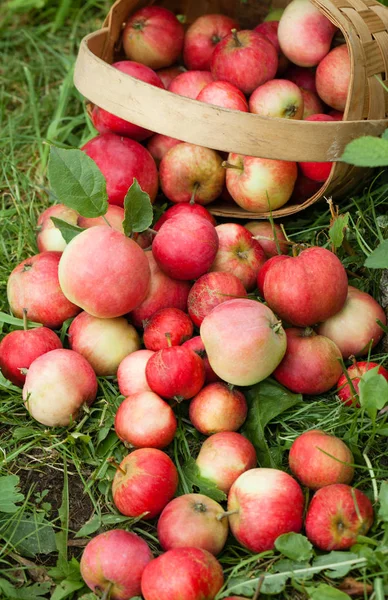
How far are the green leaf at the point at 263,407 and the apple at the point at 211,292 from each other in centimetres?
32

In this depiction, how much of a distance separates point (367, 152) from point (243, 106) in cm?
113

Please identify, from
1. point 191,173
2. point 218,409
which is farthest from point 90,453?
point 191,173

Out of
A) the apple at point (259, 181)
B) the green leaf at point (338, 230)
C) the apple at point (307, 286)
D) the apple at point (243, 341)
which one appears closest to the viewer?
the apple at point (243, 341)

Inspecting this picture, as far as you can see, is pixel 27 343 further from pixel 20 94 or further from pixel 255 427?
pixel 20 94

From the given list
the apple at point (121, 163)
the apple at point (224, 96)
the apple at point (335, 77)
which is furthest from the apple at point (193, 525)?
the apple at point (335, 77)

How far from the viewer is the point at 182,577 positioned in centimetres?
164

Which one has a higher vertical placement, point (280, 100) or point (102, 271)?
point (280, 100)

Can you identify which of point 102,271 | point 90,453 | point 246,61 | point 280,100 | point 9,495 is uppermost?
point 246,61

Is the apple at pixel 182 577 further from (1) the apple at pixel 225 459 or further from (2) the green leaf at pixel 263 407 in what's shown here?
(2) the green leaf at pixel 263 407

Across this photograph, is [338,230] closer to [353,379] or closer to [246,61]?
[353,379]

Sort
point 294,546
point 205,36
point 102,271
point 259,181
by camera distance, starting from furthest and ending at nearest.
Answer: point 205,36
point 259,181
point 102,271
point 294,546

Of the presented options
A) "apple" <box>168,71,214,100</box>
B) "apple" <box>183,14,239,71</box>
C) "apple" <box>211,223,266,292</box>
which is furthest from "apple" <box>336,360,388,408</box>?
"apple" <box>183,14,239,71</box>

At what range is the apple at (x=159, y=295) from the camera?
97.8 inches

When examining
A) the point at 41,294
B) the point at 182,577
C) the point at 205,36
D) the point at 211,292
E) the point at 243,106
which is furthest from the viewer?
the point at 205,36
